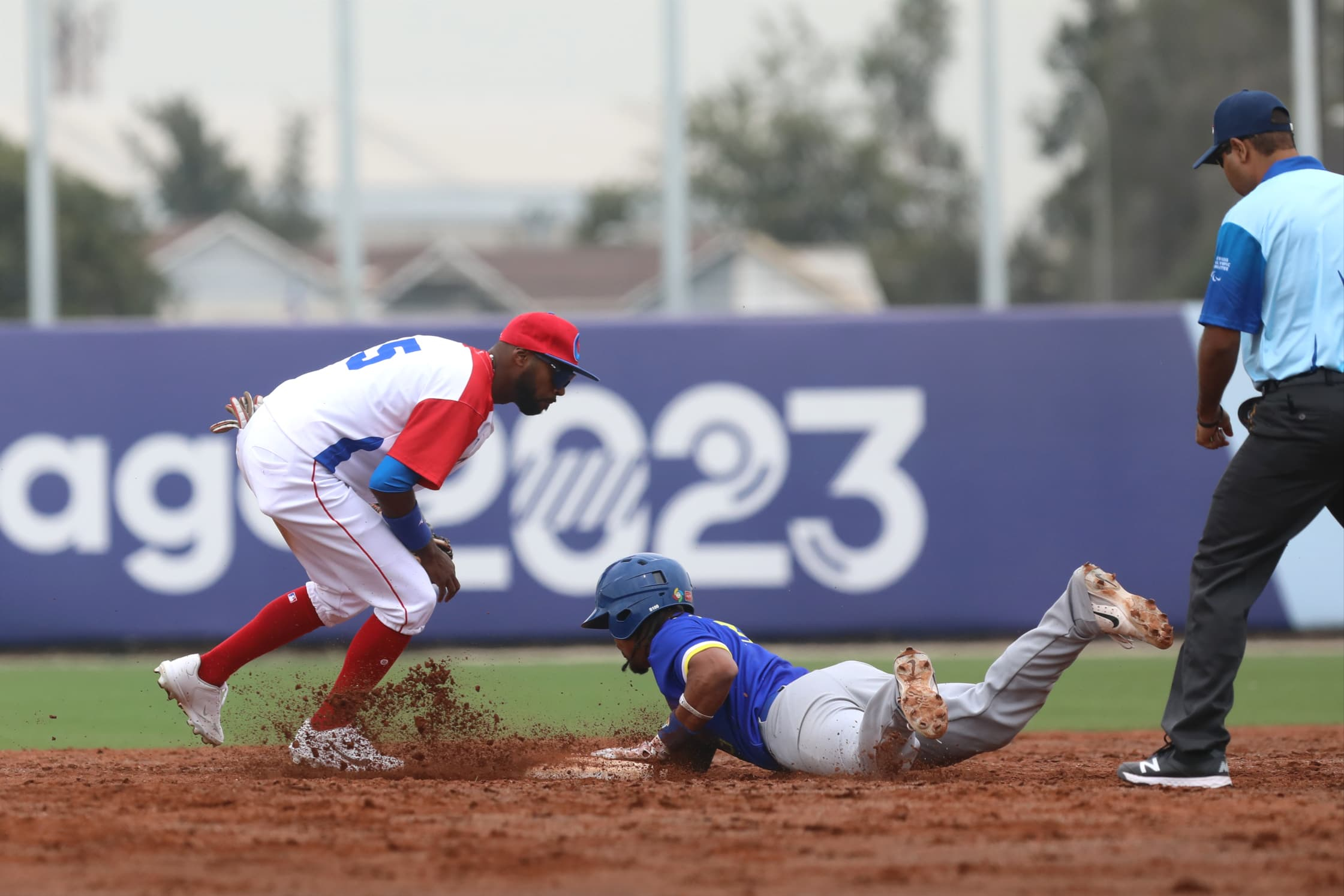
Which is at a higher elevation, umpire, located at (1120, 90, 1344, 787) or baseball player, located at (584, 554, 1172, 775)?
umpire, located at (1120, 90, 1344, 787)

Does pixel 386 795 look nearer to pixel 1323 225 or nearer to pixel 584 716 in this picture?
pixel 584 716

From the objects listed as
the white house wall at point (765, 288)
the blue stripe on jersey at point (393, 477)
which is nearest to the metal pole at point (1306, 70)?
the blue stripe on jersey at point (393, 477)

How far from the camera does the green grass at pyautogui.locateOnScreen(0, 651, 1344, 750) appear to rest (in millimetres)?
7863

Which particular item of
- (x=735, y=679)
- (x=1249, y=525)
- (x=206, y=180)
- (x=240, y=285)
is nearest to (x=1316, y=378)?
(x=1249, y=525)

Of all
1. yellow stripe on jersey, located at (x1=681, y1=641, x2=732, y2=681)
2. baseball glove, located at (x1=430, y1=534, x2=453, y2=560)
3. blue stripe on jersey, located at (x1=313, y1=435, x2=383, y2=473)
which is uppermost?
blue stripe on jersey, located at (x1=313, y1=435, x2=383, y2=473)

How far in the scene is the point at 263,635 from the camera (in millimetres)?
6086

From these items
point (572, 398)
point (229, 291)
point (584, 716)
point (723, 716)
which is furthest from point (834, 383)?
point (229, 291)

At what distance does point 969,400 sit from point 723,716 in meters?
6.51

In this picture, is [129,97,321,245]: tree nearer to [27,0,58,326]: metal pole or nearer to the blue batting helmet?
[27,0,58,326]: metal pole

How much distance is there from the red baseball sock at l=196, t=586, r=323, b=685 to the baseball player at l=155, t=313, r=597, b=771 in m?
0.22

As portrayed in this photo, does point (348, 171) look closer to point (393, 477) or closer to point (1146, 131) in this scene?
point (393, 477)

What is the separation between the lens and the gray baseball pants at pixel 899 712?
5297 millimetres

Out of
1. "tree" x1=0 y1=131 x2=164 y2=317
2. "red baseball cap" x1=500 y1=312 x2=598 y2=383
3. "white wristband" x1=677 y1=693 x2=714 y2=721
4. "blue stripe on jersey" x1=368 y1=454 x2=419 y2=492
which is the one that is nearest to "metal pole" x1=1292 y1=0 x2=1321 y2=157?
"red baseball cap" x1=500 y1=312 x2=598 y2=383

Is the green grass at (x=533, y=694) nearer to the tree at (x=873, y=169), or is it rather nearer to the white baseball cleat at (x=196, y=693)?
the white baseball cleat at (x=196, y=693)
